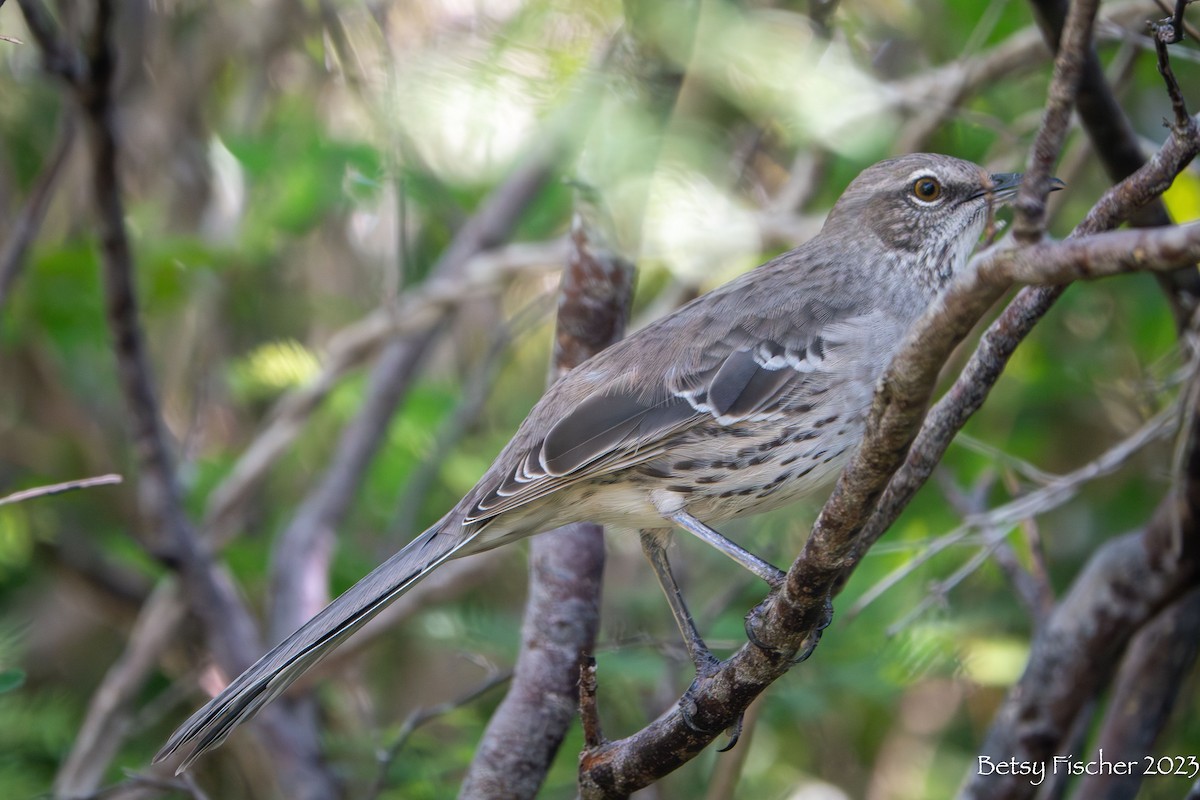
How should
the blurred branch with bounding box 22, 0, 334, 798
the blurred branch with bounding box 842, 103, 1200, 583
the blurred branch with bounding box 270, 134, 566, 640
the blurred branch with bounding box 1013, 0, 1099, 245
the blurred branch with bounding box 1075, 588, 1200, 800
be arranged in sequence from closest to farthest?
the blurred branch with bounding box 1013, 0, 1099, 245 < the blurred branch with bounding box 842, 103, 1200, 583 < the blurred branch with bounding box 22, 0, 334, 798 < the blurred branch with bounding box 1075, 588, 1200, 800 < the blurred branch with bounding box 270, 134, 566, 640

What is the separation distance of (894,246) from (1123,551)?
4.95ft

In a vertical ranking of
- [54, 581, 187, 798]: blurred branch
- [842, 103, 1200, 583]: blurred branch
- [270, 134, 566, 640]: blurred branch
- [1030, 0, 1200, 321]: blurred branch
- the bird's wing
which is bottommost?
[54, 581, 187, 798]: blurred branch

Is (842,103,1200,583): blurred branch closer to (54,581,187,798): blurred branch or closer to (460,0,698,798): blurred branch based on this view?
(460,0,698,798): blurred branch

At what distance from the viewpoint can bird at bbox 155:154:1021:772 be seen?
3.56 meters

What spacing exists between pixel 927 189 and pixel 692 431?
1.26 m

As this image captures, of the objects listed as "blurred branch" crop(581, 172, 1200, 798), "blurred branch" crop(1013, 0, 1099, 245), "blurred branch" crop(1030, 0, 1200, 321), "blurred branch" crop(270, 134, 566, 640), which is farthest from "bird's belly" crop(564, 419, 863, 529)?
"blurred branch" crop(270, 134, 566, 640)

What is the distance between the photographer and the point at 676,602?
3.80m

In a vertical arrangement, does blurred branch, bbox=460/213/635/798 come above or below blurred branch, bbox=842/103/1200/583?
below

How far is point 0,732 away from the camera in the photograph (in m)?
5.20

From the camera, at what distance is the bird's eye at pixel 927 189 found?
13.4ft

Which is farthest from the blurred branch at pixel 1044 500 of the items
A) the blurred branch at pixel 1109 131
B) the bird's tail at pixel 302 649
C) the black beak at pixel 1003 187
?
the bird's tail at pixel 302 649

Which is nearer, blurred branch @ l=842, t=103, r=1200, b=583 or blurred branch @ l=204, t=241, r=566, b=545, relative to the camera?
blurred branch @ l=842, t=103, r=1200, b=583

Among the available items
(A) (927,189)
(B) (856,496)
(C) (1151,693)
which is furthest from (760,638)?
(C) (1151,693)

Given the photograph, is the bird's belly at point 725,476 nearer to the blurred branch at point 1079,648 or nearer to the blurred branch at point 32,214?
the blurred branch at point 1079,648
